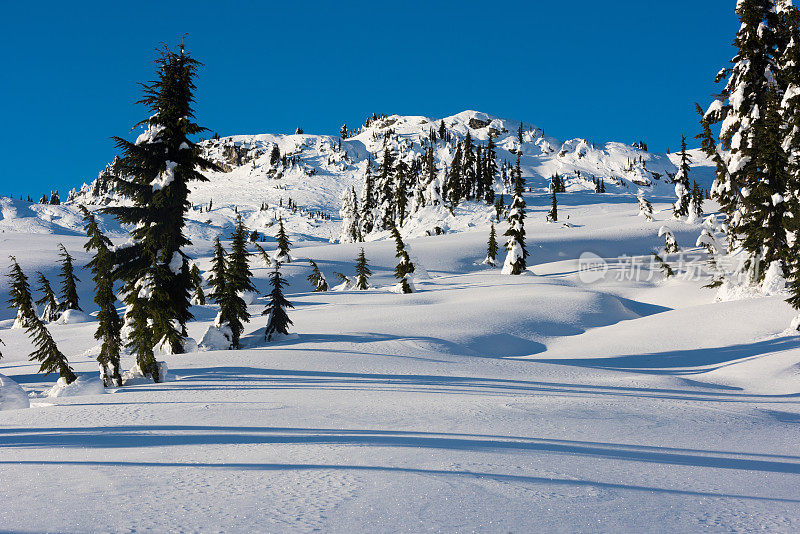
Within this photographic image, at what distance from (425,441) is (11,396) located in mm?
11361

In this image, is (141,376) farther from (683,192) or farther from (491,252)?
(683,192)

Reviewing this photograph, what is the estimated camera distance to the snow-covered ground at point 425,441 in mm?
4062

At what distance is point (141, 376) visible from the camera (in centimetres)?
1519

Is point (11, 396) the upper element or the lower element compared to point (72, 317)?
upper

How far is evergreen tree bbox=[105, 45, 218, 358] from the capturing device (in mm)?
16734

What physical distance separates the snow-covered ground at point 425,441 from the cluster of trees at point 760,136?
5515 millimetres

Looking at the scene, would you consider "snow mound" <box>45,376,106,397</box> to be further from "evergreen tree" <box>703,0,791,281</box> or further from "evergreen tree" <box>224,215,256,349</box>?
"evergreen tree" <box>703,0,791,281</box>

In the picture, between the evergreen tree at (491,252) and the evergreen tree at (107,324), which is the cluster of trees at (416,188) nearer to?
the evergreen tree at (491,252)

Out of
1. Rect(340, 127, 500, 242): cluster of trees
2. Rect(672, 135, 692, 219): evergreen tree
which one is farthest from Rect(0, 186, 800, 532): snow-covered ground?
Rect(340, 127, 500, 242): cluster of trees

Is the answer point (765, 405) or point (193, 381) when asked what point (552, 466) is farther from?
point (193, 381)

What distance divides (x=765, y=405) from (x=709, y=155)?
21.5 meters

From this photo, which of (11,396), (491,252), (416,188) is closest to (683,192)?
(491,252)

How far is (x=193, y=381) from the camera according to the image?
12.7m

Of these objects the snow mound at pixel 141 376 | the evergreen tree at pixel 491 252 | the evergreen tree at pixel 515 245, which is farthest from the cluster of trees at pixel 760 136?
the evergreen tree at pixel 491 252
